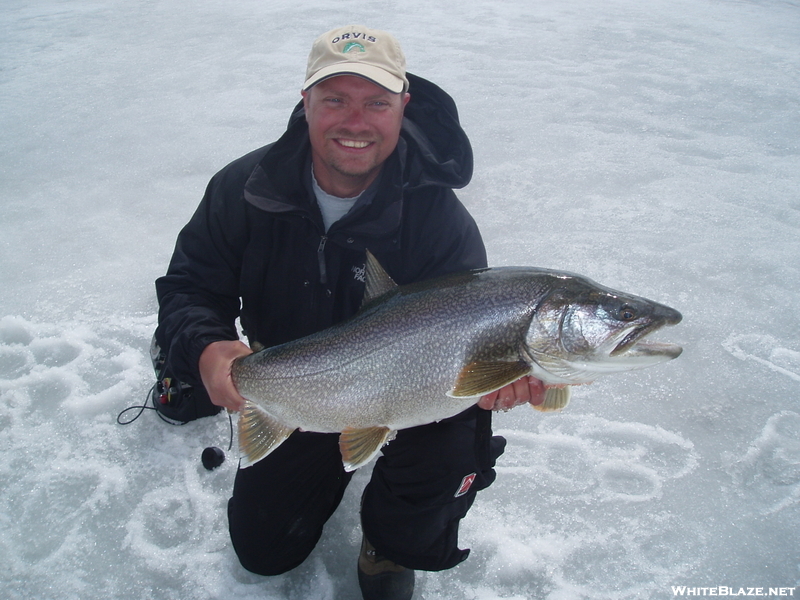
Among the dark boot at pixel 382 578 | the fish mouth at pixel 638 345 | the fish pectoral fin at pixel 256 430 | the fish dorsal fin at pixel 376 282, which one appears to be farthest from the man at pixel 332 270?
the fish mouth at pixel 638 345

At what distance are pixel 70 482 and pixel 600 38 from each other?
9.04m

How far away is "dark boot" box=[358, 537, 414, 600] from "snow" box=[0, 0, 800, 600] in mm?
129

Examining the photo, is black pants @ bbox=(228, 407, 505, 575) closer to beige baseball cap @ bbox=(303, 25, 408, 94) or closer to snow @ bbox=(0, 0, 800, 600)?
snow @ bbox=(0, 0, 800, 600)

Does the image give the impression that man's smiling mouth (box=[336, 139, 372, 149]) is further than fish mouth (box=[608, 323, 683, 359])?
Yes

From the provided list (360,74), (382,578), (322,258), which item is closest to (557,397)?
(382,578)

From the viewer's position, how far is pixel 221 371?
7.91ft

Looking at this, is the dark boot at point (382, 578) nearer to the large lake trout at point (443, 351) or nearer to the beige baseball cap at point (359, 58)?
the large lake trout at point (443, 351)

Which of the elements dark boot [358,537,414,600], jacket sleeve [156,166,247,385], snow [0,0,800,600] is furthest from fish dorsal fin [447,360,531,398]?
jacket sleeve [156,166,247,385]

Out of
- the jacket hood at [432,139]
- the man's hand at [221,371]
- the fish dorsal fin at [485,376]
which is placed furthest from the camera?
the jacket hood at [432,139]

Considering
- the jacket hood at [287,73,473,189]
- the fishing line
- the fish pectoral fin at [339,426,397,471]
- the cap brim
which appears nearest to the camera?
the fish pectoral fin at [339,426,397,471]

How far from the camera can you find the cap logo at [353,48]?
8.68 feet

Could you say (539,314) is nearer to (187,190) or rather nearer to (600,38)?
(187,190)

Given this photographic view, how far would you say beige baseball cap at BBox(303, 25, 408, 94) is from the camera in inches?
102

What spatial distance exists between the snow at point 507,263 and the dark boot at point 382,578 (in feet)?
0.42
